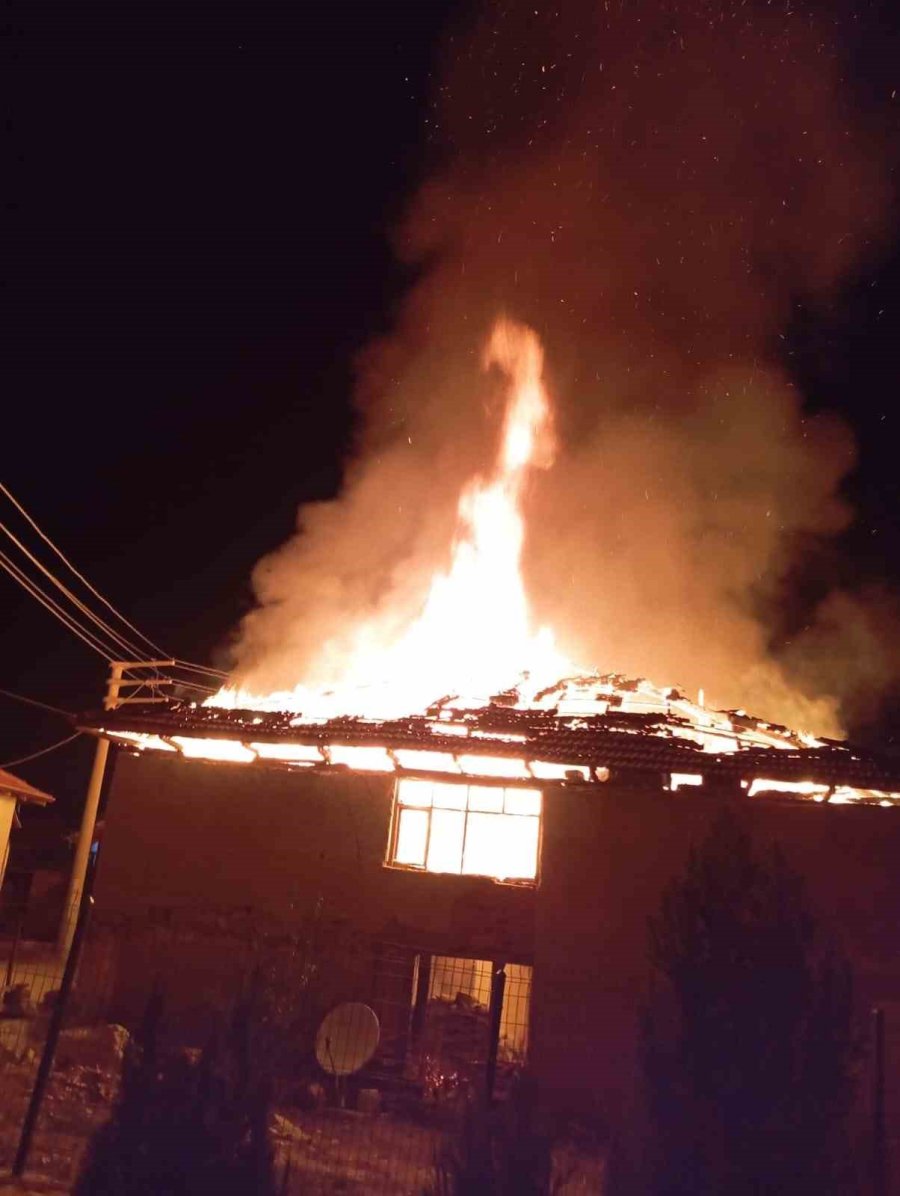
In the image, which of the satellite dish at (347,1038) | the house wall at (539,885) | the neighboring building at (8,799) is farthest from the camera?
the neighboring building at (8,799)

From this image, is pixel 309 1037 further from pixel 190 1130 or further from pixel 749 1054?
pixel 749 1054

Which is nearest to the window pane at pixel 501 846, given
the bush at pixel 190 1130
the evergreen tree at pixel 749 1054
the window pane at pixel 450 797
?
the window pane at pixel 450 797

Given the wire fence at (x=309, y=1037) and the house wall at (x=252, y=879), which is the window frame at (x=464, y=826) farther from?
the wire fence at (x=309, y=1037)

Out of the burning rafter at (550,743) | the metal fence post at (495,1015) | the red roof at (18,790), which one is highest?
the burning rafter at (550,743)

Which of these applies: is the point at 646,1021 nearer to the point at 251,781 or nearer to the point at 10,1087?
the point at 251,781

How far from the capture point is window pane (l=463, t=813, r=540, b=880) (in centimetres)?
1022

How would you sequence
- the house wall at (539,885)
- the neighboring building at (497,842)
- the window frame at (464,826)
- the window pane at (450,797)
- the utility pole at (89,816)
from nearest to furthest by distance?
1. the house wall at (539,885)
2. the neighboring building at (497,842)
3. the window frame at (464,826)
4. the window pane at (450,797)
5. the utility pole at (89,816)

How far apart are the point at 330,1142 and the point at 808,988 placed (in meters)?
4.72

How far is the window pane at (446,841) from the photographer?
10492mm

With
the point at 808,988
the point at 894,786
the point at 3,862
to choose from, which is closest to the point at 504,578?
the point at 894,786

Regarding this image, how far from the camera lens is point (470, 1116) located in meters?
6.70

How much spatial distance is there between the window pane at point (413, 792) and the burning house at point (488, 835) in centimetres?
2

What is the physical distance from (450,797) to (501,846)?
33.4 inches

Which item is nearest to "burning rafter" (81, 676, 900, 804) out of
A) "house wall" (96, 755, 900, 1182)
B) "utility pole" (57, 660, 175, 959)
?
"house wall" (96, 755, 900, 1182)
